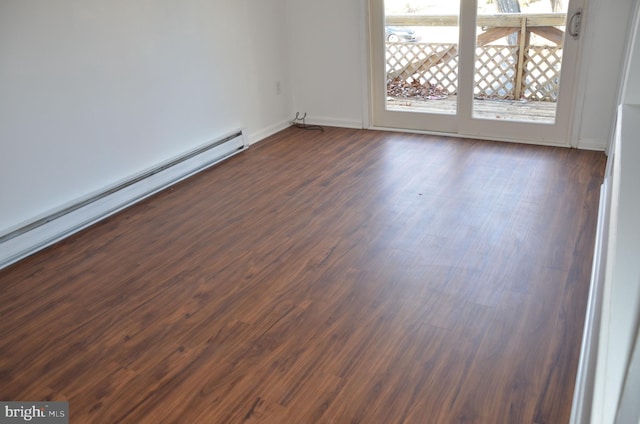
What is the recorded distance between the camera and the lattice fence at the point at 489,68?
4160 mm

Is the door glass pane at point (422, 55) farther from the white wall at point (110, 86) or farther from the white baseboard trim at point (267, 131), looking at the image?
the white wall at point (110, 86)

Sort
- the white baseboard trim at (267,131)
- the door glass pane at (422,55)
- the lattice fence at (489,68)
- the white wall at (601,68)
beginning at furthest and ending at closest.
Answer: the white baseboard trim at (267,131) → the door glass pane at (422,55) → the lattice fence at (489,68) → the white wall at (601,68)

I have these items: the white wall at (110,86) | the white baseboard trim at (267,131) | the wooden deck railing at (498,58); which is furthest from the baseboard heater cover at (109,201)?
the wooden deck railing at (498,58)

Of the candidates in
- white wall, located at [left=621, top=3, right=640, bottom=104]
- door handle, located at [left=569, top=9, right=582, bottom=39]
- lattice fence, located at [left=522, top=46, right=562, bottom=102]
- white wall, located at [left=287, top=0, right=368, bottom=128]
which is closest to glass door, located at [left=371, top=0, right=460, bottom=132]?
white wall, located at [left=287, top=0, right=368, bottom=128]

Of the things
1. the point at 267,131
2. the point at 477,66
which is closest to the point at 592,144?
the point at 477,66

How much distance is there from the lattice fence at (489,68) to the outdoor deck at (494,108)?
53 mm

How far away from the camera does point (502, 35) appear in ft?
13.8

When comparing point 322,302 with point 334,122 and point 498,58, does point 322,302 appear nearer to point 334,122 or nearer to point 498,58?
point 498,58

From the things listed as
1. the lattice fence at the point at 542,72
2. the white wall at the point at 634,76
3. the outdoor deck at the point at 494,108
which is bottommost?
the outdoor deck at the point at 494,108

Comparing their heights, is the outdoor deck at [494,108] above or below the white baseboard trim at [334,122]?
above

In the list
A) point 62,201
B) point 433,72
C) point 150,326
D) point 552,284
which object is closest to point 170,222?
point 62,201

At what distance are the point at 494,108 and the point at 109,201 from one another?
3.03 metres

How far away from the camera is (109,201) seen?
3.49 m

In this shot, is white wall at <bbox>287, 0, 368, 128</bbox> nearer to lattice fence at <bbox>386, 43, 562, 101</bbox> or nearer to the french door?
the french door
